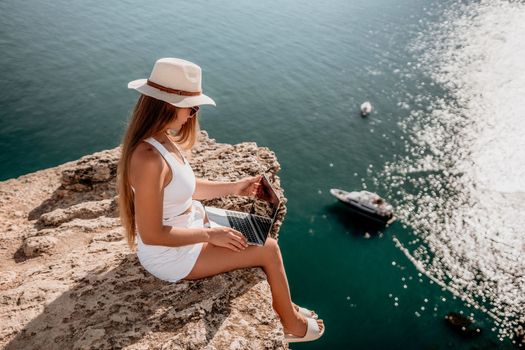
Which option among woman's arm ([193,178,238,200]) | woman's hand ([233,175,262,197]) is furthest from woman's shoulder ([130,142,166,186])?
woman's hand ([233,175,262,197])

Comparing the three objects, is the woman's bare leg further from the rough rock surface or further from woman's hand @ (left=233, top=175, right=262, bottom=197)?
woman's hand @ (left=233, top=175, right=262, bottom=197)

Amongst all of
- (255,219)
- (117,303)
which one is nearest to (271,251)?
(255,219)

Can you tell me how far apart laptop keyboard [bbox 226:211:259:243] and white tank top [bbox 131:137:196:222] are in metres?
0.89

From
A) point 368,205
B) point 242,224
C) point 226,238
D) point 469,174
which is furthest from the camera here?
point 469,174

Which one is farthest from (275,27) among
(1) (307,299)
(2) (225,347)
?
(2) (225,347)

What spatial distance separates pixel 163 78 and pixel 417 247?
33446 mm

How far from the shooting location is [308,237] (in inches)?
1297

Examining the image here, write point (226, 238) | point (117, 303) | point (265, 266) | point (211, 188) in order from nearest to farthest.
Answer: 1. point (226, 238)
2. point (117, 303)
3. point (265, 266)
4. point (211, 188)

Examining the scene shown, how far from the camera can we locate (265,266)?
5027mm

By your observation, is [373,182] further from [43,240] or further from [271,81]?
[43,240]

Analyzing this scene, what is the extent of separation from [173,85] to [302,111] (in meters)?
43.6

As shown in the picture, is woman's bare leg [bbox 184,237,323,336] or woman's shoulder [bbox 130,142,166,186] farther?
woman's bare leg [bbox 184,237,323,336]

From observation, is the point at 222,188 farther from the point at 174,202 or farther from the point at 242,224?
the point at 174,202

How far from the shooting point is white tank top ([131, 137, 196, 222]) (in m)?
4.12
